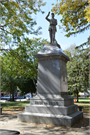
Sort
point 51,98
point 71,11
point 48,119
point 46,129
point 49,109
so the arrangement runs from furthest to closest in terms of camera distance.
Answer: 1. point 71,11
2. point 51,98
3. point 49,109
4. point 48,119
5. point 46,129

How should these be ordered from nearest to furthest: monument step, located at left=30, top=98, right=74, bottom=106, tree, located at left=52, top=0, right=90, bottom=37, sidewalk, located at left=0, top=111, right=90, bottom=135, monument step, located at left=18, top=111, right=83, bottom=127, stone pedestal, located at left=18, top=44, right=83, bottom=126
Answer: sidewalk, located at left=0, top=111, right=90, bottom=135
monument step, located at left=18, top=111, right=83, bottom=127
stone pedestal, located at left=18, top=44, right=83, bottom=126
monument step, located at left=30, top=98, right=74, bottom=106
tree, located at left=52, top=0, right=90, bottom=37

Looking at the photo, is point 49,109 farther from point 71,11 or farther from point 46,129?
point 71,11

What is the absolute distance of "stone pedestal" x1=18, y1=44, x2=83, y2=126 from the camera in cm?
762

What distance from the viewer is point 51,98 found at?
27.7 ft

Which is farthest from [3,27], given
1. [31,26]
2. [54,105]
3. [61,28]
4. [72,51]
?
[72,51]

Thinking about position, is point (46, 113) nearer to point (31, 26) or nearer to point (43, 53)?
point (43, 53)

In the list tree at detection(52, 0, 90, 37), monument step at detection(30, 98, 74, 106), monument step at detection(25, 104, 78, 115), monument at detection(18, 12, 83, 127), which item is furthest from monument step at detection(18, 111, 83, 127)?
tree at detection(52, 0, 90, 37)

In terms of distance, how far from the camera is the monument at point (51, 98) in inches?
300

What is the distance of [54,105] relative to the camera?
822 cm

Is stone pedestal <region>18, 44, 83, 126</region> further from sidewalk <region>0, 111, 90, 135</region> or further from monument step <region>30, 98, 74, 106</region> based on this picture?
sidewalk <region>0, 111, 90, 135</region>

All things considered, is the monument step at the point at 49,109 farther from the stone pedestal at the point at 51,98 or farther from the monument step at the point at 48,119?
the monument step at the point at 48,119

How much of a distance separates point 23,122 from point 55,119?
1.81 m

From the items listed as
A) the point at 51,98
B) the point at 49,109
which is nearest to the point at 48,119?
the point at 49,109

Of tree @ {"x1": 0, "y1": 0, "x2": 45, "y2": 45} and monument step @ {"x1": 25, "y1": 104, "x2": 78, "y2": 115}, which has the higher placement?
tree @ {"x1": 0, "y1": 0, "x2": 45, "y2": 45}
